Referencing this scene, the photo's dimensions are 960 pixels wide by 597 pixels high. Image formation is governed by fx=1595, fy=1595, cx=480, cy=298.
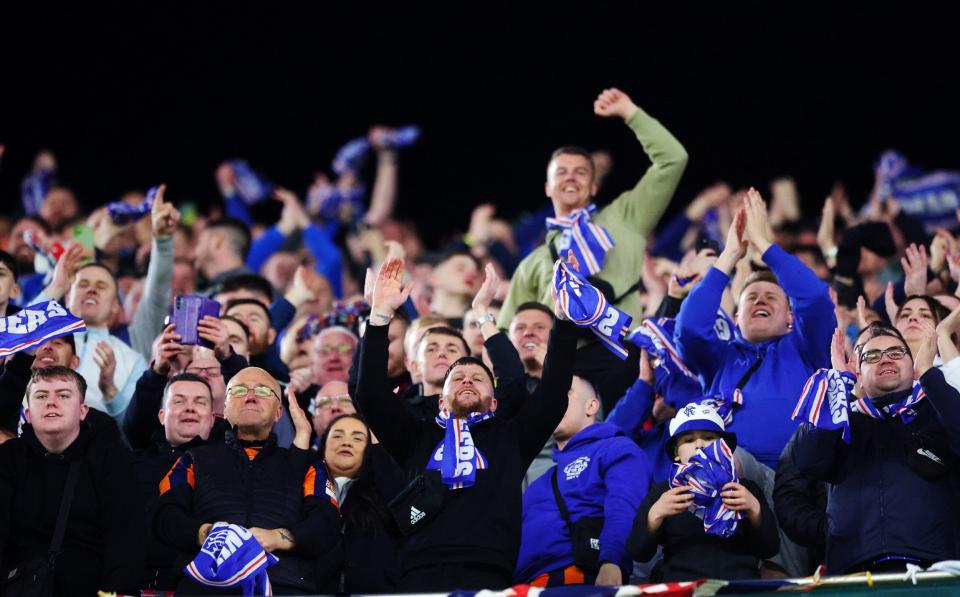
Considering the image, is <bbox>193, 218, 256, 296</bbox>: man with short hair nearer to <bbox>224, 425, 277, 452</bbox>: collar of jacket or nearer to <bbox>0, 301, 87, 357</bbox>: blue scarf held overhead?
<bbox>0, 301, 87, 357</bbox>: blue scarf held overhead

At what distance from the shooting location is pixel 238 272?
8766 mm

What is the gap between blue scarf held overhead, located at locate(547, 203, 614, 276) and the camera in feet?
24.0

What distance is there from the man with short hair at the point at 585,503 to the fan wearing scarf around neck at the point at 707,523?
0.52 feet

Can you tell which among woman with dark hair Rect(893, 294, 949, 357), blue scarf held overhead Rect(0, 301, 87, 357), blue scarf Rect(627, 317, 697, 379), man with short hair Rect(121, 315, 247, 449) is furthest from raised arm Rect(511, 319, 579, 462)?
blue scarf held overhead Rect(0, 301, 87, 357)

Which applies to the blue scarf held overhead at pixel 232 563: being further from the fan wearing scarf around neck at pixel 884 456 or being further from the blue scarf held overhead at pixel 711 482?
the fan wearing scarf around neck at pixel 884 456

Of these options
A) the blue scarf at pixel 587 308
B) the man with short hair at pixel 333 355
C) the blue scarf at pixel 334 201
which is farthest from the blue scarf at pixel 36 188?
the blue scarf at pixel 587 308

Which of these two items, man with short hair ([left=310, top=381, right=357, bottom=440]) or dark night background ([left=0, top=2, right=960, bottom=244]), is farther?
dark night background ([left=0, top=2, right=960, bottom=244])

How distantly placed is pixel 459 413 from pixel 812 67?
8.41 metres

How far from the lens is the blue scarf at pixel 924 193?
10.3m

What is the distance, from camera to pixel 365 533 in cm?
596

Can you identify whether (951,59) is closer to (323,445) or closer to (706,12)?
(706,12)

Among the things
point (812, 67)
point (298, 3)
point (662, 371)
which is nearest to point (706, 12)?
point (812, 67)

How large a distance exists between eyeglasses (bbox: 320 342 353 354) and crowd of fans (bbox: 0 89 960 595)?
16mm

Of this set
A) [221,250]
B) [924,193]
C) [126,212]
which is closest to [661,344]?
[126,212]
